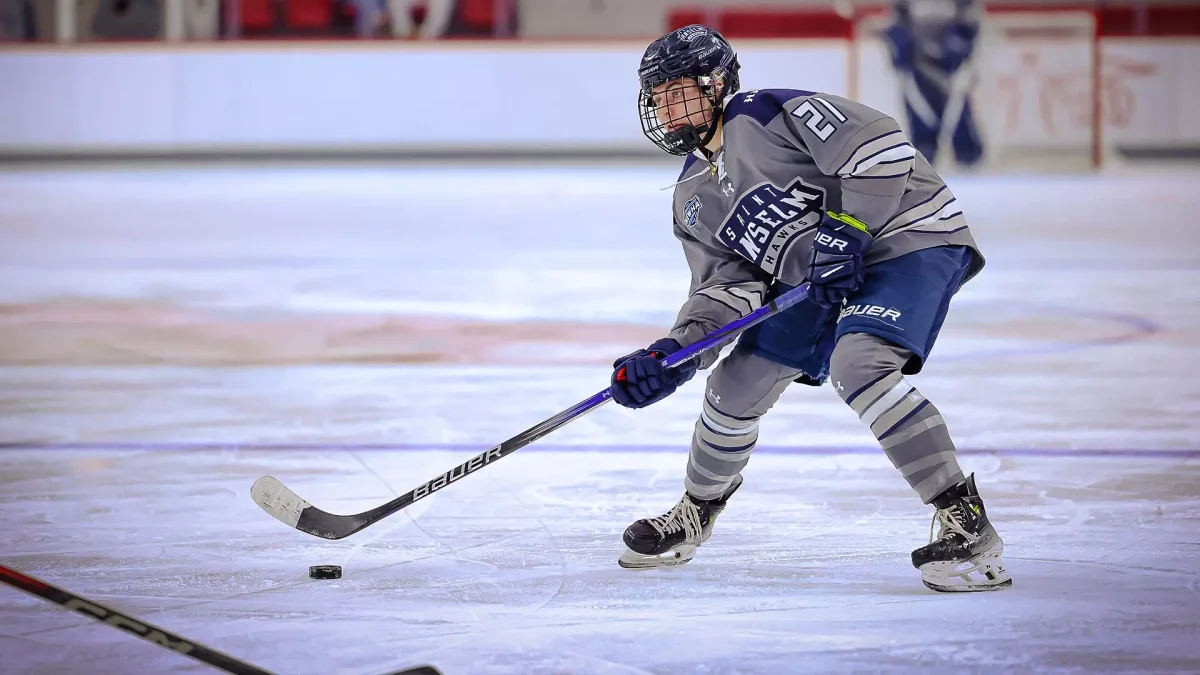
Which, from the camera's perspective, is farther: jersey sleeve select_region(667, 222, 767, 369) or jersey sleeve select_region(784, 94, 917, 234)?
jersey sleeve select_region(667, 222, 767, 369)

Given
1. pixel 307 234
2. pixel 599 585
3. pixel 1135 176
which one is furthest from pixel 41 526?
pixel 1135 176

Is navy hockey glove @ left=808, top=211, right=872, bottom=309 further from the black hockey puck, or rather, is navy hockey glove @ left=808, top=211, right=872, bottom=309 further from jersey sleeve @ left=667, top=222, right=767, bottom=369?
the black hockey puck

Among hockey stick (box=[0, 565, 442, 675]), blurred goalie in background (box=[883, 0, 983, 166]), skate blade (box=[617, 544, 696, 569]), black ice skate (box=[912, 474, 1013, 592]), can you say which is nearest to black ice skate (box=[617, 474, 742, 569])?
skate blade (box=[617, 544, 696, 569])

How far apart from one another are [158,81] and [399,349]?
26.2 feet

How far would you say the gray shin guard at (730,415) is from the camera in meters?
2.50

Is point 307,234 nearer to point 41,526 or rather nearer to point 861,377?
point 41,526

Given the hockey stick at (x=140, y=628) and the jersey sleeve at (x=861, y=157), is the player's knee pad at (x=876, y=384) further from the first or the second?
the hockey stick at (x=140, y=628)

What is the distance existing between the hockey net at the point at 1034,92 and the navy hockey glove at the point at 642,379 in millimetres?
9207

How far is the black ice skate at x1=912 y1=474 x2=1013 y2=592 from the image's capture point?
2.31 metres

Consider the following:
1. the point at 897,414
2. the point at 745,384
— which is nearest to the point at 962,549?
the point at 897,414

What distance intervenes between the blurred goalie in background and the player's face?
9045 millimetres

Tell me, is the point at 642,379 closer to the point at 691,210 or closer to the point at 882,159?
the point at 691,210

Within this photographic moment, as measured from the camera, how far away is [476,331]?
16.5 ft

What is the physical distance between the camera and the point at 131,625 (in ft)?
6.49
